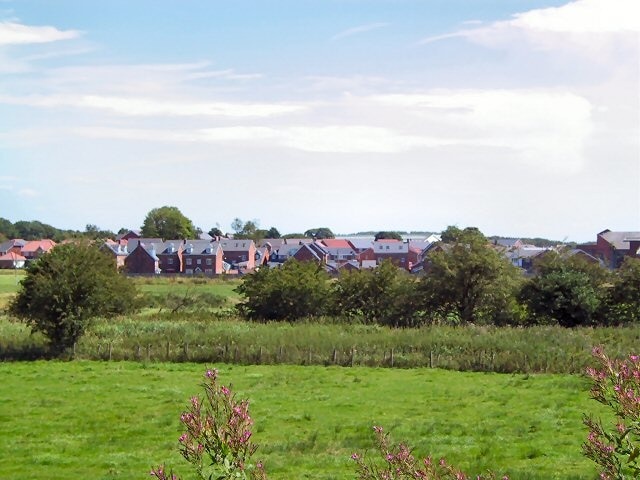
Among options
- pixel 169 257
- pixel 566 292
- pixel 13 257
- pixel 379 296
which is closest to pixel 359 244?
pixel 169 257

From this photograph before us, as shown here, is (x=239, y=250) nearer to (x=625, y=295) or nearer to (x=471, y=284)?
(x=471, y=284)

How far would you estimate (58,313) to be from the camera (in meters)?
34.8

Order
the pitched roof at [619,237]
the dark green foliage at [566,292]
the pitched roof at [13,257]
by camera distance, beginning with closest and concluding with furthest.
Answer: the dark green foliage at [566,292]
the pitched roof at [619,237]
the pitched roof at [13,257]

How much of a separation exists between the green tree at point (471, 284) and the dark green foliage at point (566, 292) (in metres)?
1.27

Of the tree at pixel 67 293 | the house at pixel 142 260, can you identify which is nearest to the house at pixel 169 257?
the house at pixel 142 260

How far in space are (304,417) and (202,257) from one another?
310 ft

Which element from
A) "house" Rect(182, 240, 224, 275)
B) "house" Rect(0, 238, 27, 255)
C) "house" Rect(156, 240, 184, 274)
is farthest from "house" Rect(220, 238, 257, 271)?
"house" Rect(0, 238, 27, 255)

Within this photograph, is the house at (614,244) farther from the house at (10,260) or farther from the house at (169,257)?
the house at (10,260)

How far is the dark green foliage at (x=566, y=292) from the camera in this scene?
41.8 meters

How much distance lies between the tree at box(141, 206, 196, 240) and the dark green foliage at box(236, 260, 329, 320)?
10145 cm

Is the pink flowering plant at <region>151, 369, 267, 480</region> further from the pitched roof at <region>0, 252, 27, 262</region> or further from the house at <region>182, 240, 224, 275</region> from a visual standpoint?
the pitched roof at <region>0, 252, 27, 262</region>

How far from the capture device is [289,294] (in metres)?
46.1

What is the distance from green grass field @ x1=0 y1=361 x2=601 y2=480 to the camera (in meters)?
16.0

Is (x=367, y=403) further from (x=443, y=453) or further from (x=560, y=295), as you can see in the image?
(x=560, y=295)
